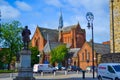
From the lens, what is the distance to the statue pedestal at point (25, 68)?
31.7 m

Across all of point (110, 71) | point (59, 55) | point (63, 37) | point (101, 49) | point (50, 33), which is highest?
point (50, 33)

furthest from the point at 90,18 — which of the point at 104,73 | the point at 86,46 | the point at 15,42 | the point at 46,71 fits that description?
the point at 86,46

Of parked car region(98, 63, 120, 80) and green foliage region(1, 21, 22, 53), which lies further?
green foliage region(1, 21, 22, 53)

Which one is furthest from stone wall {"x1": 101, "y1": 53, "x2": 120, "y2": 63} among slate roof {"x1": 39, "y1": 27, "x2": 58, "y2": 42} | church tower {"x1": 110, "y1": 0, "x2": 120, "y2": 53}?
slate roof {"x1": 39, "y1": 27, "x2": 58, "y2": 42}

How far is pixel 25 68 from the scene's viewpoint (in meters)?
32.3

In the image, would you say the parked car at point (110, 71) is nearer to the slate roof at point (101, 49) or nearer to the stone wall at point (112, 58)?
the stone wall at point (112, 58)

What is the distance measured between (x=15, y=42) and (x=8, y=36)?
8.30ft

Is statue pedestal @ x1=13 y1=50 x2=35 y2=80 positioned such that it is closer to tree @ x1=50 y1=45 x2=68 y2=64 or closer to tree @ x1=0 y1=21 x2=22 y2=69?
tree @ x1=0 y1=21 x2=22 y2=69

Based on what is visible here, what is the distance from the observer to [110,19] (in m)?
46.3

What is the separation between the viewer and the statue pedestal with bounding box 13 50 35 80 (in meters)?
31.7

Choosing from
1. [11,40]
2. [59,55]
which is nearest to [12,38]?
[11,40]

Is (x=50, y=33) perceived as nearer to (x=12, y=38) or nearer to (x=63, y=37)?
(x=63, y=37)

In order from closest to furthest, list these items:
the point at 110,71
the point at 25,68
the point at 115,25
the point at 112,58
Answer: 1. the point at 110,71
2. the point at 25,68
3. the point at 112,58
4. the point at 115,25

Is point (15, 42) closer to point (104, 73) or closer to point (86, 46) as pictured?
point (86, 46)
